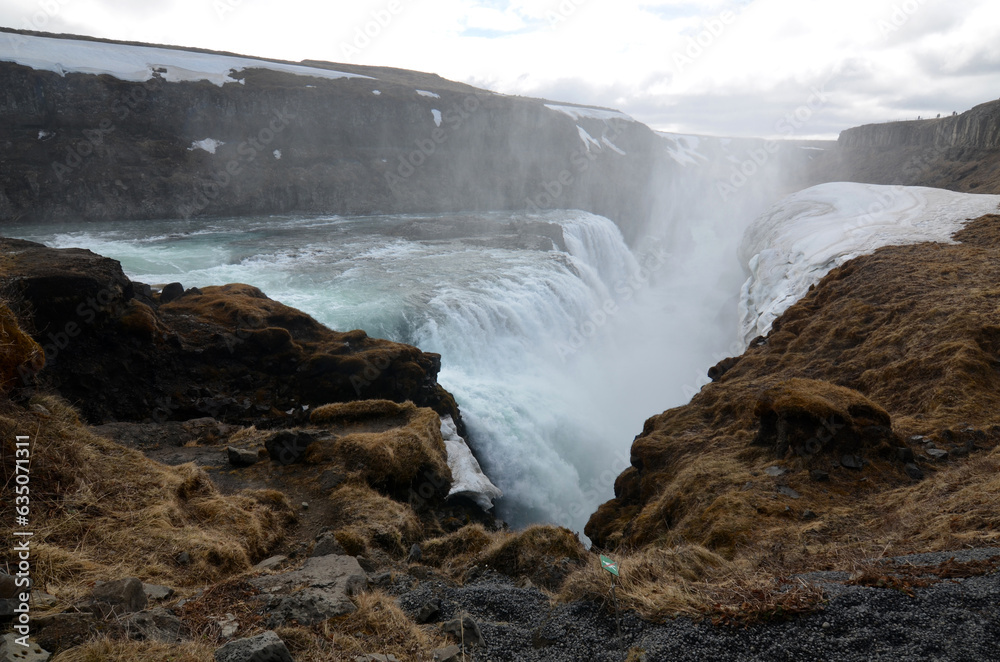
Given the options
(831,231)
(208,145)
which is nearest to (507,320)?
(831,231)

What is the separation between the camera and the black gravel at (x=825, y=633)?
139 inches

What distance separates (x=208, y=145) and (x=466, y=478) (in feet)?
146

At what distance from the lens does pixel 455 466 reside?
1253 cm

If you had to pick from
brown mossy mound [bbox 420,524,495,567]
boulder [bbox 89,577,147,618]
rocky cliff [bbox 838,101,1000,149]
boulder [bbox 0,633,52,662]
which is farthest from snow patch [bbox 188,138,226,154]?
rocky cliff [bbox 838,101,1000,149]

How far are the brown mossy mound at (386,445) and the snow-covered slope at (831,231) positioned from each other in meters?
12.2

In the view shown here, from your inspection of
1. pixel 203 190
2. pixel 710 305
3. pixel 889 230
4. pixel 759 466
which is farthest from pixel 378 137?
pixel 759 466

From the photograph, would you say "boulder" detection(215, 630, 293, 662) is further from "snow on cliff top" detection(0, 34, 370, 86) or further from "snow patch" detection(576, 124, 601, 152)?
"snow patch" detection(576, 124, 601, 152)

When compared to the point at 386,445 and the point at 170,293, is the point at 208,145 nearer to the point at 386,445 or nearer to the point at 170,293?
the point at 170,293

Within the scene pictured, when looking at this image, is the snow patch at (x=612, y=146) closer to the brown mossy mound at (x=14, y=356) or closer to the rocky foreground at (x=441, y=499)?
the rocky foreground at (x=441, y=499)

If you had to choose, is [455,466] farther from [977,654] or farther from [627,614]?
[977,654]

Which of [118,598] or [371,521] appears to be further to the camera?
[371,521]

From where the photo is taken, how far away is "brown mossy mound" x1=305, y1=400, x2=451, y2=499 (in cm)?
952

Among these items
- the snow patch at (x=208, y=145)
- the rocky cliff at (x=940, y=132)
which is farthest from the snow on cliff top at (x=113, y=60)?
the rocky cliff at (x=940, y=132)

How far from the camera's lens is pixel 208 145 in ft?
149
